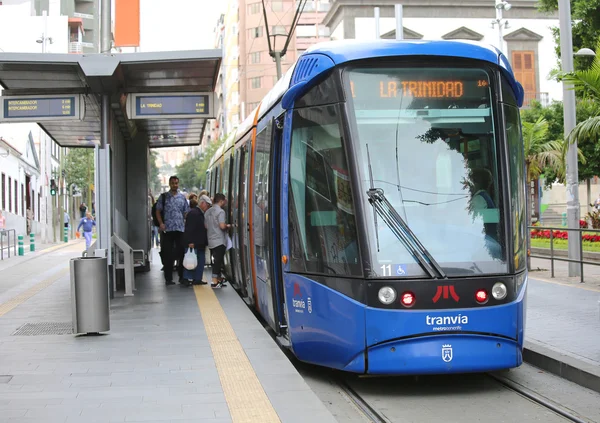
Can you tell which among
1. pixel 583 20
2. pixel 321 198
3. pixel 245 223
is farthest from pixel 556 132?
pixel 321 198

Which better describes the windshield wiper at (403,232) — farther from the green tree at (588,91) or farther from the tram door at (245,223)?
the green tree at (588,91)

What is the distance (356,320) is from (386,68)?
2404 millimetres

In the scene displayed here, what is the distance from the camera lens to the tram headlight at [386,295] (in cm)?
716

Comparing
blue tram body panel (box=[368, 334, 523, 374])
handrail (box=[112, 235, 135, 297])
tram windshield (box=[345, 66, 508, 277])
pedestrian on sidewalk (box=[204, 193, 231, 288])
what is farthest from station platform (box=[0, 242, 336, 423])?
pedestrian on sidewalk (box=[204, 193, 231, 288])

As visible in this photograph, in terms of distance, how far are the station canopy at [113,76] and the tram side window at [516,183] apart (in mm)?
5080

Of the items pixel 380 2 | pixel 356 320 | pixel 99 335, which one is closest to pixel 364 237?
pixel 356 320

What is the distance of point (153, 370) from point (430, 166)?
3.13 meters

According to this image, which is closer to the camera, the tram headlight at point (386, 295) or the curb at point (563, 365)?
the tram headlight at point (386, 295)

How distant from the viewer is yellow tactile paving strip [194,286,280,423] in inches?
231

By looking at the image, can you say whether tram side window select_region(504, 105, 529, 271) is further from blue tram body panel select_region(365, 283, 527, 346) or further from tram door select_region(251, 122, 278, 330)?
tram door select_region(251, 122, 278, 330)

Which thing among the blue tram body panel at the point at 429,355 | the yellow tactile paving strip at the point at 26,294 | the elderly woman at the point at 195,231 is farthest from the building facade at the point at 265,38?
the blue tram body panel at the point at 429,355

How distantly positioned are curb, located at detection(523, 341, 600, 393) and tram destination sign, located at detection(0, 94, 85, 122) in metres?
7.80

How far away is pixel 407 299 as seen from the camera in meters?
7.18

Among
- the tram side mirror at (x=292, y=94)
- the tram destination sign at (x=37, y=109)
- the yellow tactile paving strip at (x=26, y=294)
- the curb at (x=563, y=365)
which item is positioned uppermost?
the tram destination sign at (x=37, y=109)
